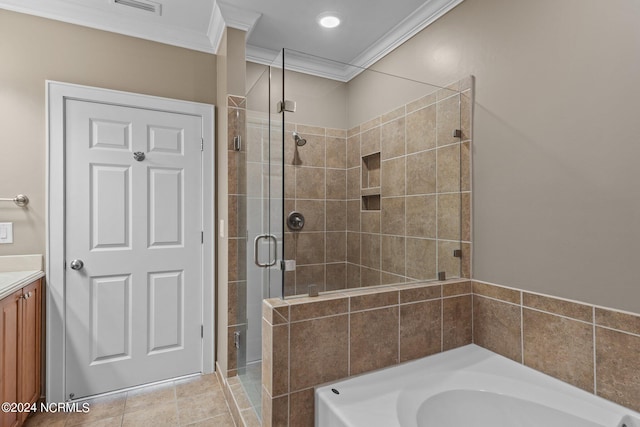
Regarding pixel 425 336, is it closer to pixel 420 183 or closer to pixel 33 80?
pixel 420 183

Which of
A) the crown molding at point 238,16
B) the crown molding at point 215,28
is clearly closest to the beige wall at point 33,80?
the crown molding at point 215,28

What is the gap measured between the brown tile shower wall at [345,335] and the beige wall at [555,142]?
1.19 feet

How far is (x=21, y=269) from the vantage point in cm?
195

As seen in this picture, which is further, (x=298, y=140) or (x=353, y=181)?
(x=353, y=181)

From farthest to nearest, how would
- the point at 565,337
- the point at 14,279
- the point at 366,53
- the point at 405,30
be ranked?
the point at 366,53 < the point at 405,30 < the point at 14,279 < the point at 565,337

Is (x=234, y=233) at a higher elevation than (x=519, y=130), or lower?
lower

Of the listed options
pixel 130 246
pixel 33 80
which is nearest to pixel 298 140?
pixel 130 246

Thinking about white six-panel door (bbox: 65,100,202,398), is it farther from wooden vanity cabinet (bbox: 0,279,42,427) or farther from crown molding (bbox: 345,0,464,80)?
crown molding (bbox: 345,0,464,80)

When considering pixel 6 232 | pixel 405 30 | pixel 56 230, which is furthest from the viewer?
pixel 405 30

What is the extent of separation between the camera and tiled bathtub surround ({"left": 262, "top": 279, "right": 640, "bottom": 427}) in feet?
3.97

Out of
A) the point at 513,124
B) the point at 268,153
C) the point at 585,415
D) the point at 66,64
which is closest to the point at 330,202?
the point at 268,153

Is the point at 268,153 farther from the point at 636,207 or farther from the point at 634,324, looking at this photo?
the point at 634,324

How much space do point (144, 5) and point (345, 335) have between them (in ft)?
7.91

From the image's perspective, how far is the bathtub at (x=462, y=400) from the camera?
1.16 m
